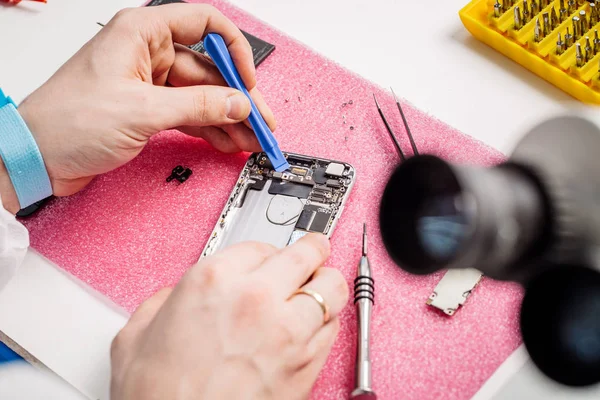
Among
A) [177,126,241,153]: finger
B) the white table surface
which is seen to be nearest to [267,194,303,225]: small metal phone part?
[177,126,241,153]: finger

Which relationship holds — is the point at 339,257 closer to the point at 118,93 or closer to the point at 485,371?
the point at 485,371

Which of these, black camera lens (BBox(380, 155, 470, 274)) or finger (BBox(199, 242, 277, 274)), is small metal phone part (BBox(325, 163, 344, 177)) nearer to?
finger (BBox(199, 242, 277, 274))

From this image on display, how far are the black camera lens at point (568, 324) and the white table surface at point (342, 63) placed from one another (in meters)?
0.20

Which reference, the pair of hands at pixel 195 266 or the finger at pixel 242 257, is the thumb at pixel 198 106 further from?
the finger at pixel 242 257

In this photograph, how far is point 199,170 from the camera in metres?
0.82

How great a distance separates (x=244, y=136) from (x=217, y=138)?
41 mm

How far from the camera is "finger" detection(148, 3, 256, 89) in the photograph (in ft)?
2.56

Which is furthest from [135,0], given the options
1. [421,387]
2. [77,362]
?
[421,387]

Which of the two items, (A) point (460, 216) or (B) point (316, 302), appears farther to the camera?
(B) point (316, 302)

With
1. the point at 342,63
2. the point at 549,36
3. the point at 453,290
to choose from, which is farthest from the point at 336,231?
the point at 549,36

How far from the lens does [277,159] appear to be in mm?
774

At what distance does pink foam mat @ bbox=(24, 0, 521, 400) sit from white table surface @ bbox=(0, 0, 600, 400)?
0.03 m

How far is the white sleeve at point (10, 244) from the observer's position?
695mm

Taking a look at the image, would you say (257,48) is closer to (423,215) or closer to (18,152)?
(18,152)
